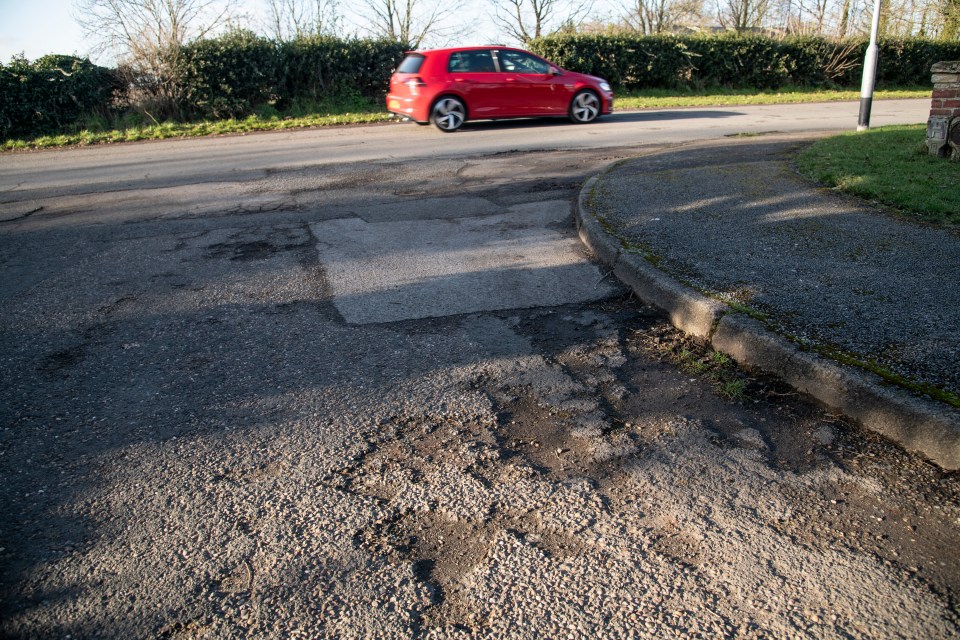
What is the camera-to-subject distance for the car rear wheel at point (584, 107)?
14.9 m

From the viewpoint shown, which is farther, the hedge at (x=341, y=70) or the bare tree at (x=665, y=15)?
the bare tree at (x=665, y=15)

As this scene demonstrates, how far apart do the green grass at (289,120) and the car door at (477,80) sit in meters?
3.81

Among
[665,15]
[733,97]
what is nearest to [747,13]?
[665,15]

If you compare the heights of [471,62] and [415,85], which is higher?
[471,62]

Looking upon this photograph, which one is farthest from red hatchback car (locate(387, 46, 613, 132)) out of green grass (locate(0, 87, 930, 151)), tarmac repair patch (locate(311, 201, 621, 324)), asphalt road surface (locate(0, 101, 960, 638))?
asphalt road surface (locate(0, 101, 960, 638))

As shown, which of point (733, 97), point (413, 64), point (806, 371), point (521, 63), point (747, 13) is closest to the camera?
point (806, 371)

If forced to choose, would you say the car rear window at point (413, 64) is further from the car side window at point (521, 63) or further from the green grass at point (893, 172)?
the green grass at point (893, 172)

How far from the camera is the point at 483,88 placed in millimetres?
14039

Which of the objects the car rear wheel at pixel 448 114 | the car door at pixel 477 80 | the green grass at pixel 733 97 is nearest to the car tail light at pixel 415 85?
the car rear wheel at pixel 448 114

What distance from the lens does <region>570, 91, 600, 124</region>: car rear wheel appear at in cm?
1493

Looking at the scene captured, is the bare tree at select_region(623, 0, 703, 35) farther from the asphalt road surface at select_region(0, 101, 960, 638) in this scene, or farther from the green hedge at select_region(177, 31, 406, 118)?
the asphalt road surface at select_region(0, 101, 960, 638)

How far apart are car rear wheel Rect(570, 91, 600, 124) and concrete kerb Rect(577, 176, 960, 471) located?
1064 centimetres

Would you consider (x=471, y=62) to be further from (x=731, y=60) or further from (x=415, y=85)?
(x=731, y=60)

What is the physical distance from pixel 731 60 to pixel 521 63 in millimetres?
13743
